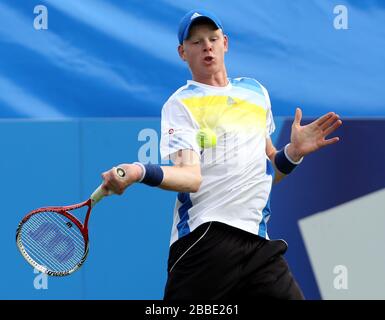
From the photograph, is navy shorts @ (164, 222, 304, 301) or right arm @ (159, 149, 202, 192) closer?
right arm @ (159, 149, 202, 192)

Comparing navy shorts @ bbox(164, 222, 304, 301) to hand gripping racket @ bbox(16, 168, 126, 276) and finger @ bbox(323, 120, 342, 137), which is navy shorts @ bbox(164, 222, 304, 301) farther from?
finger @ bbox(323, 120, 342, 137)

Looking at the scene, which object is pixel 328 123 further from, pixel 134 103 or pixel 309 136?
pixel 134 103

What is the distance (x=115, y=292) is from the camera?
5.24m

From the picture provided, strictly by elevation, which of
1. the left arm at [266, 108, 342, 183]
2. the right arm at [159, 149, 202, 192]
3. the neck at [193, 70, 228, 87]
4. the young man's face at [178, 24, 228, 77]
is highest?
the young man's face at [178, 24, 228, 77]

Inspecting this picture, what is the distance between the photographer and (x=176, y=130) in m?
3.94

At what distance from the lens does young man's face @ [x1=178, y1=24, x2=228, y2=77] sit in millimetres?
4090

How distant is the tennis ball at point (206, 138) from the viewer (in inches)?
157

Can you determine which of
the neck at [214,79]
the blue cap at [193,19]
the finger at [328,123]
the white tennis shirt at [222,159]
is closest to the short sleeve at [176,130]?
the white tennis shirt at [222,159]

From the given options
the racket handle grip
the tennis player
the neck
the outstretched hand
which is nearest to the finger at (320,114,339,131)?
the outstretched hand

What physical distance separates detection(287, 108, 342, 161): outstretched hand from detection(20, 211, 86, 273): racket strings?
0.89 m

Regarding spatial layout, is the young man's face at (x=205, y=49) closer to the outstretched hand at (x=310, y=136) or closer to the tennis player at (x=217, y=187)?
the tennis player at (x=217, y=187)
